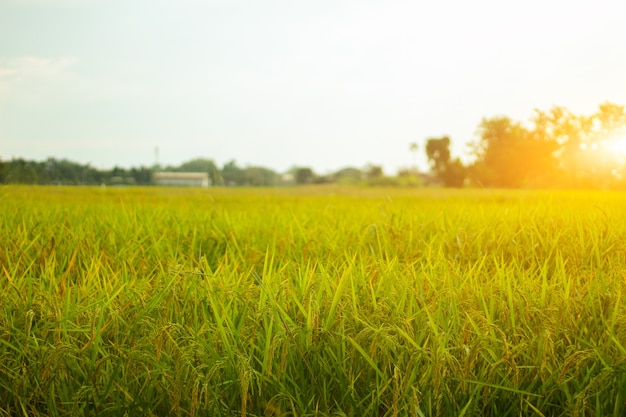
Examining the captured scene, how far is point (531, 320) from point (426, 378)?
0.98 metres

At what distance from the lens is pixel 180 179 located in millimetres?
10961

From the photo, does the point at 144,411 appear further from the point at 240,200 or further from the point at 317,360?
the point at 240,200

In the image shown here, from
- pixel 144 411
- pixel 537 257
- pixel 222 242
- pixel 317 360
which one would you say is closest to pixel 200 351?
pixel 144 411

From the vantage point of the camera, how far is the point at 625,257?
4355 millimetres

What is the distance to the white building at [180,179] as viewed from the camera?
8845mm

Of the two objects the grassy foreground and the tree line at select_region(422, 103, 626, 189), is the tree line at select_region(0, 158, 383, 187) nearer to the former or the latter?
the grassy foreground

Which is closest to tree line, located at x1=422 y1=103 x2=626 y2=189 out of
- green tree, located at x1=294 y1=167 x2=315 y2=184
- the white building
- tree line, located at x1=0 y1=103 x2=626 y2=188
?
tree line, located at x1=0 y1=103 x2=626 y2=188

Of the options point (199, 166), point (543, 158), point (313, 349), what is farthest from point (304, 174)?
point (313, 349)

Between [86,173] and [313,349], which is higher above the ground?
[86,173]

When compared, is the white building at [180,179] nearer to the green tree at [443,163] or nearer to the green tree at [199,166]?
the green tree at [199,166]

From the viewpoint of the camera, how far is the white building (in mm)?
8845

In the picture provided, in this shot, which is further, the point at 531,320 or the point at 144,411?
the point at 531,320

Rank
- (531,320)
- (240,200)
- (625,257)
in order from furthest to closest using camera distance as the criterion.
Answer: (240,200) → (625,257) → (531,320)

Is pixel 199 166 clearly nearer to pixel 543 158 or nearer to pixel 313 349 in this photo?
pixel 313 349
